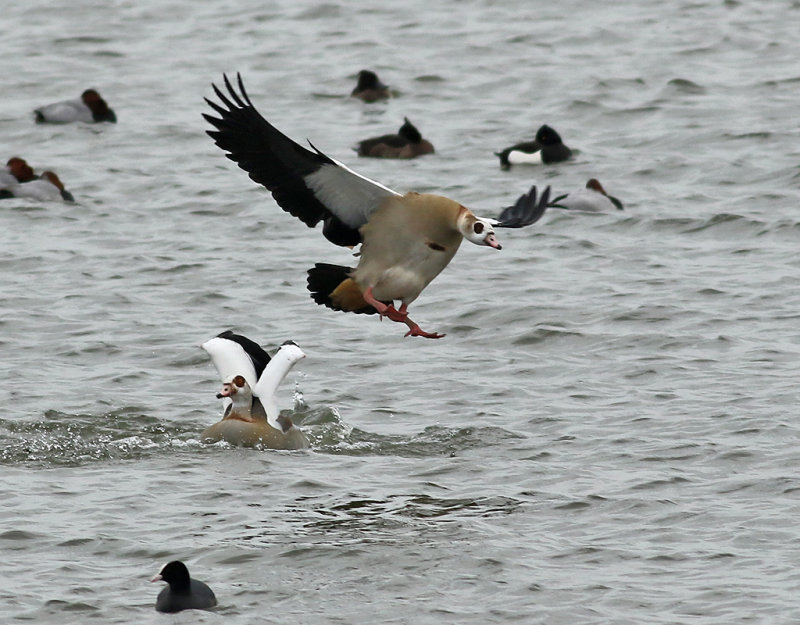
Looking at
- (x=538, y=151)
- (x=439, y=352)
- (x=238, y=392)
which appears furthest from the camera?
(x=538, y=151)

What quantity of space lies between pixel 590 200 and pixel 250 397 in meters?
7.51

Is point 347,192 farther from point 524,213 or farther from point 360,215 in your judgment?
point 524,213

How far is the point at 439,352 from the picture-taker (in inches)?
566

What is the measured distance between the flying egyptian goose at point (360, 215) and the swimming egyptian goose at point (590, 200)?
7.32 metres

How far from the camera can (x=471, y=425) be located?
12.3 meters

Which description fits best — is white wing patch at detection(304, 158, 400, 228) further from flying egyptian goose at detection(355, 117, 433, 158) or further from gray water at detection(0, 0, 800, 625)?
flying egyptian goose at detection(355, 117, 433, 158)

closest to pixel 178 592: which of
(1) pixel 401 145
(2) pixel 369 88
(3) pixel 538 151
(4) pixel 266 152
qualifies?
(4) pixel 266 152

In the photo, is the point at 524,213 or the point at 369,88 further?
the point at 369,88

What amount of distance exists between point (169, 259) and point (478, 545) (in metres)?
7.95

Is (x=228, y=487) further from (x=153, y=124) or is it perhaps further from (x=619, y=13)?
(x=619, y=13)

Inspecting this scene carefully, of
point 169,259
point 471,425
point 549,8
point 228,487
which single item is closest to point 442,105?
point 549,8

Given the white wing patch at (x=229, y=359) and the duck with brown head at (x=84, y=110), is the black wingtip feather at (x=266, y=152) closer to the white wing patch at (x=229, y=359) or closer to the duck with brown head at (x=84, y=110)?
the white wing patch at (x=229, y=359)

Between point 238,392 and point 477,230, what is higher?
point 477,230

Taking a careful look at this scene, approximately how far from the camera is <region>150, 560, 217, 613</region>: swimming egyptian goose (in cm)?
853
